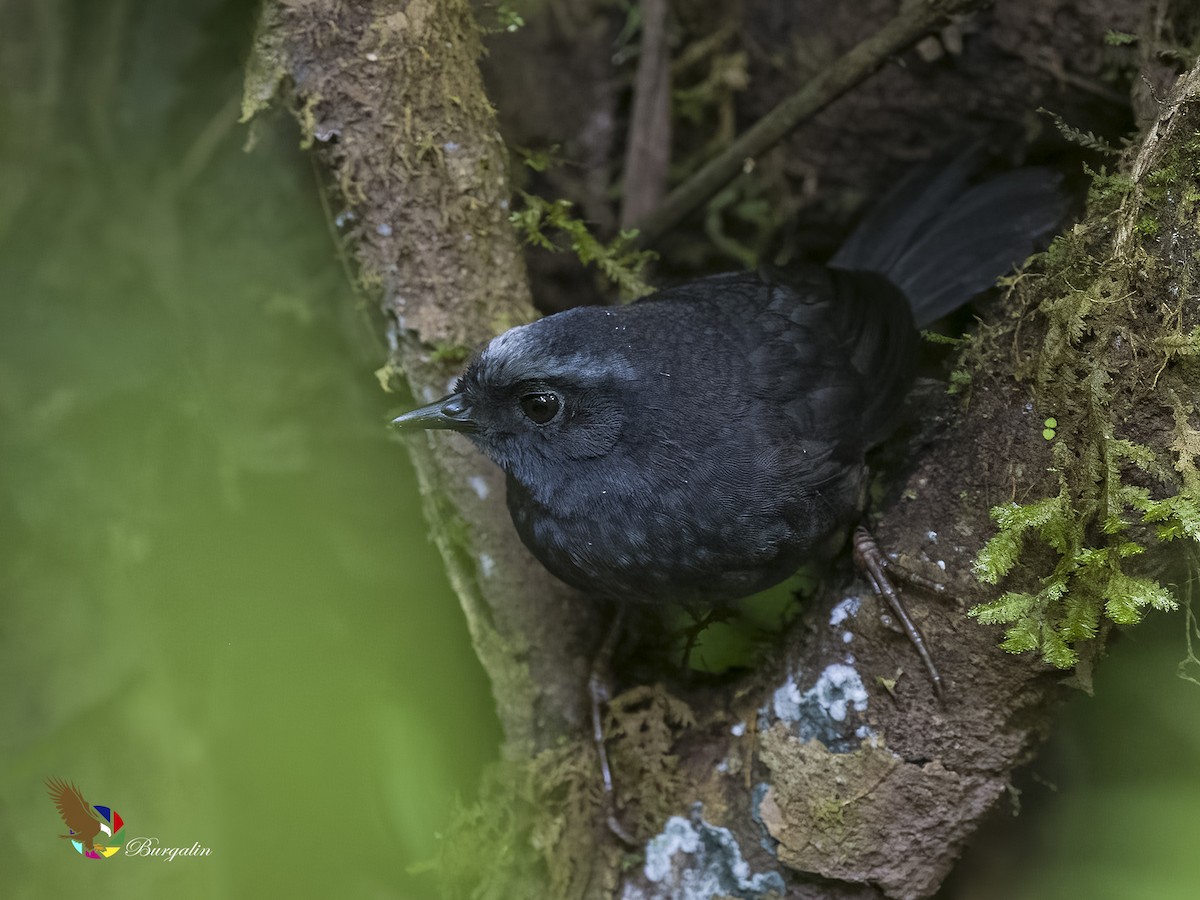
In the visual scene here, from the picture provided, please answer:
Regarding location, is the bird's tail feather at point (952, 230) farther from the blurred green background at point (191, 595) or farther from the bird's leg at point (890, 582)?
the blurred green background at point (191, 595)

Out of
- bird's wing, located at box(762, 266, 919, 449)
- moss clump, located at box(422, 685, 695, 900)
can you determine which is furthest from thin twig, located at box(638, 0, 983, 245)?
moss clump, located at box(422, 685, 695, 900)

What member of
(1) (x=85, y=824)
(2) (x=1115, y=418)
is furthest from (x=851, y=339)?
(1) (x=85, y=824)

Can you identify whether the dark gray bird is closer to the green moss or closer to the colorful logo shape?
the green moss

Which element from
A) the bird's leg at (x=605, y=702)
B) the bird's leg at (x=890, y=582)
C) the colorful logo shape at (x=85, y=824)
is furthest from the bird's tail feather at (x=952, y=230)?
the colorful logo shape at (x=85, y=824)

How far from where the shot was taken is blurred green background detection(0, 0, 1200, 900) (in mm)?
1688

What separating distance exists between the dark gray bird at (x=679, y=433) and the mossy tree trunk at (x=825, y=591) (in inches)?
8.0

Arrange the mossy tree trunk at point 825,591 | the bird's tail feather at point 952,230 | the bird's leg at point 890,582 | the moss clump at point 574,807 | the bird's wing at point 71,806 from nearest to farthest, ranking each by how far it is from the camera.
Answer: the bird's wing at point 71,806, the mossy tree trunk at point 825,591, the bird's leg at point 890,582, the moss clump at point 574,807, the bird's tail feather at point 952,230

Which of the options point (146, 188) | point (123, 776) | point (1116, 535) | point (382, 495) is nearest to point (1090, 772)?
point (1116, 535)

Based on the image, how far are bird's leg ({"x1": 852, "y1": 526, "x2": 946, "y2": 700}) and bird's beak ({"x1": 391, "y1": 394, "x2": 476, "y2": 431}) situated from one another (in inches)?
39.2

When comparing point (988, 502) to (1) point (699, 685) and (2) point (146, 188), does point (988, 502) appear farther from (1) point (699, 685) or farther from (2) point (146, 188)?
(2) point (146, 188)

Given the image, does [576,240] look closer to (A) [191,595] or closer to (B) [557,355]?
(B) [557,355]

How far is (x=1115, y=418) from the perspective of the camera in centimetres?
181

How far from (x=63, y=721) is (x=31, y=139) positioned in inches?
43.8

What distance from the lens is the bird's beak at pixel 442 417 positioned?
7.41 ft
